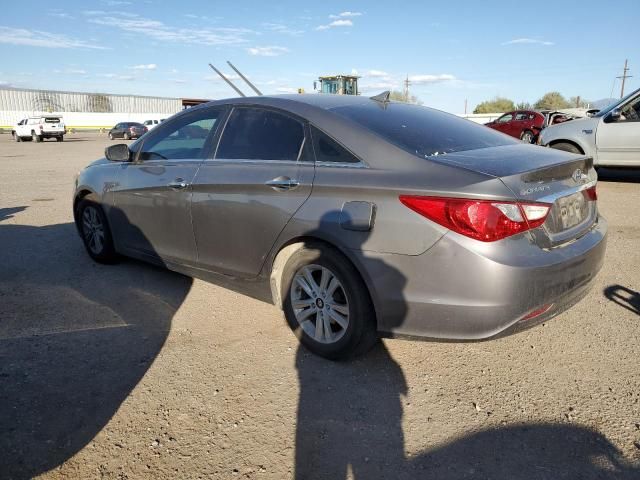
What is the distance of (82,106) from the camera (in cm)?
6612

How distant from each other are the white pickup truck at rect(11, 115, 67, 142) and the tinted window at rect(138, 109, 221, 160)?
35.4 m

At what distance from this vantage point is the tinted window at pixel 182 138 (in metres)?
4.02

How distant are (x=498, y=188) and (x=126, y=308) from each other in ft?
10.0

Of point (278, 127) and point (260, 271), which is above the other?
point (278, 127)

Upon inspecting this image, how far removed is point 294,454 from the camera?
233 cm

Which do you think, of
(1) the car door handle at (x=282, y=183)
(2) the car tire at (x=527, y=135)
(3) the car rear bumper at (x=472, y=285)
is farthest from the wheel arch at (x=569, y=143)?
(2) the car tire at (x=527, y=135)

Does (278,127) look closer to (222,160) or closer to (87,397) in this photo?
(222,160)

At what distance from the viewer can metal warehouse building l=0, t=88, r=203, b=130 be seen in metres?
57.4

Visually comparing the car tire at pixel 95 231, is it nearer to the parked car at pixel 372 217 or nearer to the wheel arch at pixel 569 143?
the parked car at pixel 372 217

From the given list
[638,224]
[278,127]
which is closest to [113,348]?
[278,127]

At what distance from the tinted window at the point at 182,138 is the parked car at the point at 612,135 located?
796 centimetres

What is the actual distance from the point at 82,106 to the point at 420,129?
7268 centimetres

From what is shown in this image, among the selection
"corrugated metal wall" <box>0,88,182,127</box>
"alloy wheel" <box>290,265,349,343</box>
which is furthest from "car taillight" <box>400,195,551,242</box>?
"corrugated metal wall" <box>0,88,182,127</box>

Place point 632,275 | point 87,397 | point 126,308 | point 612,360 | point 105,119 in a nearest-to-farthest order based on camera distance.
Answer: point 87,397, point 612,360, point 126,308, point 632,275, point 105,119
